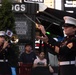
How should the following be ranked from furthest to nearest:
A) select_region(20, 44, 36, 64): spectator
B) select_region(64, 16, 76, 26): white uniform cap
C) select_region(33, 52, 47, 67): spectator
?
select_region(33, 52, 47, 67): spectator
select_region(20, 44, 36, 64): spectator
select_region(64, 16, 76, 26): white uniform cap

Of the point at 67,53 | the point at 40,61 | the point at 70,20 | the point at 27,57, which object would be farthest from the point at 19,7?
the point at 67,53

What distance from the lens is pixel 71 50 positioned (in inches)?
242

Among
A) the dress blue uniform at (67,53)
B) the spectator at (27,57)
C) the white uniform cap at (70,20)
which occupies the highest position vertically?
the white uniform cap at (70,20)

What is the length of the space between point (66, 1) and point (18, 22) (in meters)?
4.99

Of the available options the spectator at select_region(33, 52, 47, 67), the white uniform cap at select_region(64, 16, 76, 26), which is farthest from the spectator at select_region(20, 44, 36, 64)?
the white uniform cap at select_region(64, 16, 76, 26)

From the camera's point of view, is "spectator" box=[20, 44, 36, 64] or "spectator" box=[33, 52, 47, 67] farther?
"spectator" box=[33, 52, 47, 67]

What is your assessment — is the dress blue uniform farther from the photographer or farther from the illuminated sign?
the illuminated sign

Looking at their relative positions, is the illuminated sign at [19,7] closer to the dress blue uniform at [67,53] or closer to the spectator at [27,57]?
the spectator at [27,57]

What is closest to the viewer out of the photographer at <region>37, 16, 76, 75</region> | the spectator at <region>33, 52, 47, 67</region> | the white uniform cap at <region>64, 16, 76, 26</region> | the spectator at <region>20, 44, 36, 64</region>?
the photographer at <region>37, 16, 76, 75</region>

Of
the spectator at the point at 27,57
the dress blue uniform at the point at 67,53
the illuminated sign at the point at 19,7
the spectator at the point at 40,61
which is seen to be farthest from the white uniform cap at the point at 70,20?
the illuminated sign at the point at 19,7

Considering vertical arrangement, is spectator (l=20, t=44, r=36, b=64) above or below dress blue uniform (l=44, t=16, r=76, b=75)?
below

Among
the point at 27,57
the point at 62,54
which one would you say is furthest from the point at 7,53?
the point at 27,57

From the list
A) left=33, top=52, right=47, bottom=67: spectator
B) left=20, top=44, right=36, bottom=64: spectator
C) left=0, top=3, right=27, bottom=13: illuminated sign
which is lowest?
left=33, top=52, right=47, bottom=67: spectator

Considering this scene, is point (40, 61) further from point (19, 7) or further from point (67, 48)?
point (67, 48)
